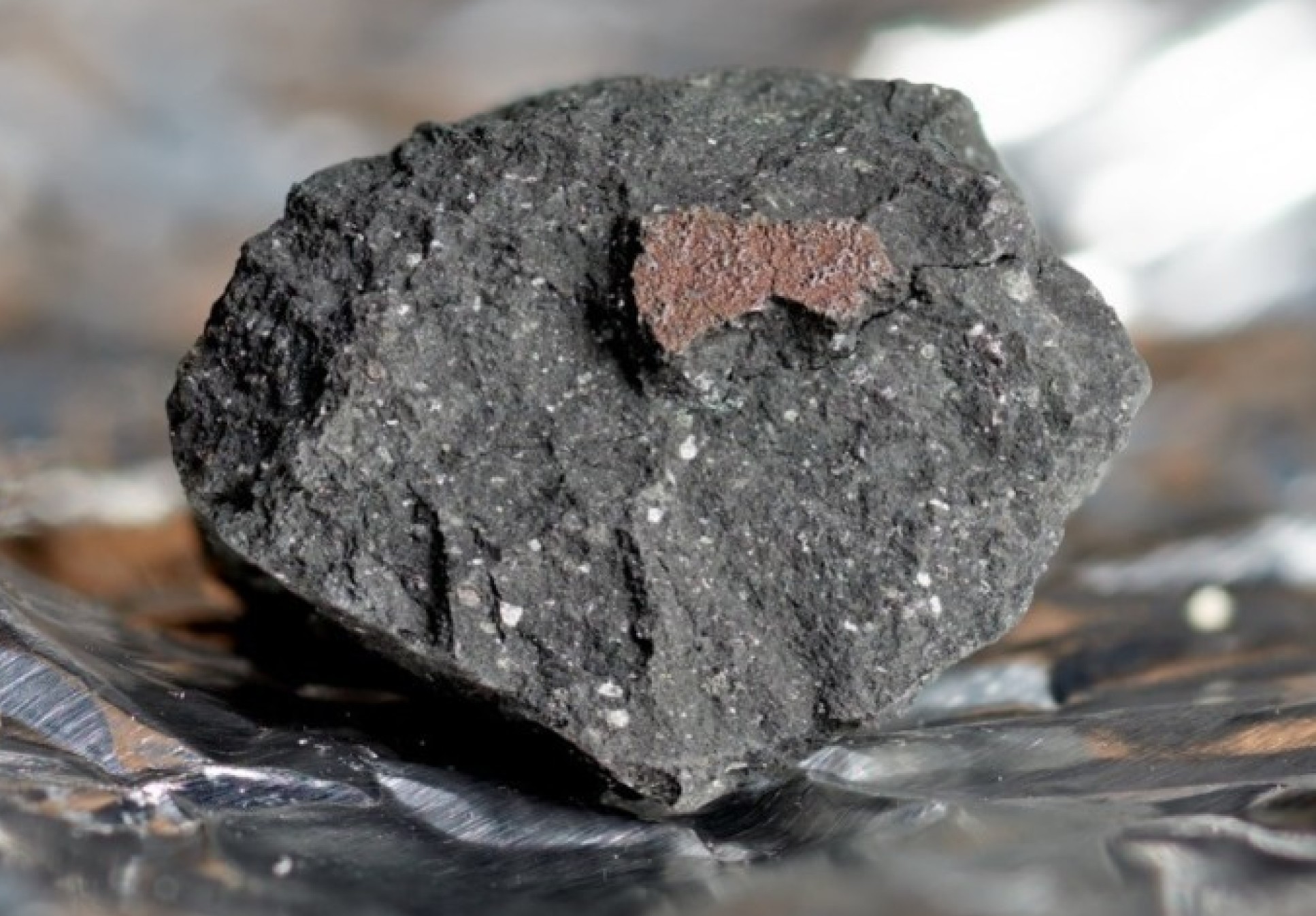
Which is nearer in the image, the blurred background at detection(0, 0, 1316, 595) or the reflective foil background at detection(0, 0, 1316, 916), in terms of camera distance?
the reflective foil background at detection(0, 0, 1316, 916)

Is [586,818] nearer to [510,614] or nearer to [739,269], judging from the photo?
[510,614]

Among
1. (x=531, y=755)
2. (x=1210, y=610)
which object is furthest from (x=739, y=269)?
(x=1210, y=610)

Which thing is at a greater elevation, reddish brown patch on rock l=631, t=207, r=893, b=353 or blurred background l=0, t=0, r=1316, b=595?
blurred background l=0, t=0, r=1316, b=595

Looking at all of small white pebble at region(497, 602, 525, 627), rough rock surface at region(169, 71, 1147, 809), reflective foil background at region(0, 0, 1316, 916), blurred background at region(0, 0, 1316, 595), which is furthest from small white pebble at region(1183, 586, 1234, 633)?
small white pebble at region(497, 602, 525, 627)

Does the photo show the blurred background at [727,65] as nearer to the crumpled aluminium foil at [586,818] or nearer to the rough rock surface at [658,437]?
the crumpled aluminium foil at [586,818]

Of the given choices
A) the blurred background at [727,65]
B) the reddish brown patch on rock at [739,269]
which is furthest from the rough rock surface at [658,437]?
the blurred background at [727,65]

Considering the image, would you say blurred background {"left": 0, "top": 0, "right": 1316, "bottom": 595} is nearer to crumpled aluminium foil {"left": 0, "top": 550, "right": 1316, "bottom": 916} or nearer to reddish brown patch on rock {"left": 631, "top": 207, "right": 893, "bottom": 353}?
crumpled aluminium foil {"left": 0, "top": 550, "right": 1316, "bottom": 916}

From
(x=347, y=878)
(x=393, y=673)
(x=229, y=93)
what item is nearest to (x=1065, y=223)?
(x=229, y=93)

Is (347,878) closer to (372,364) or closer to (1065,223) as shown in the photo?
(372,364)
